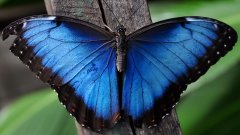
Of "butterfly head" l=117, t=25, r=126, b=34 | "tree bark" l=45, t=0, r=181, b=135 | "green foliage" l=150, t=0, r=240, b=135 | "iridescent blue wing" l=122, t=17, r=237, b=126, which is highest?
"tree bark" l=45, t=0, r=181, b=135

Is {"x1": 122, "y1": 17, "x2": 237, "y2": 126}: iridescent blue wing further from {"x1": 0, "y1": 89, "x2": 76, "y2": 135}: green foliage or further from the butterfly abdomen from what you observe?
{"x1": 0, "y1": 89, "x2": 76, "y2": 135}: green foliage

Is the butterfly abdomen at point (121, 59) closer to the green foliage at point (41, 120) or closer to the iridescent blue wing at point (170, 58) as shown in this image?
the iridescent blue wing at point (170, 58)

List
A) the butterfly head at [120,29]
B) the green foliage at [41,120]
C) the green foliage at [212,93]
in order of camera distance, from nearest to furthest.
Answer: the butterfly head at [120,29]
the green foliage at [41,120]
the green foliage at [212,93]

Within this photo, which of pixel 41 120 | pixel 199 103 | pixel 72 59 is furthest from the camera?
pixel 199 103

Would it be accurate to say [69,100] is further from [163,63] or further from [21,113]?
[21,113]

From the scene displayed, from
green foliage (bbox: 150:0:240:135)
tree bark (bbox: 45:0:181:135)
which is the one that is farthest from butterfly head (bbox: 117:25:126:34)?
green foliage (bbox: 150:0:240:135)

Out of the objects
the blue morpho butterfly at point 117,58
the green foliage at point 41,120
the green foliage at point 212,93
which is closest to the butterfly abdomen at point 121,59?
the blue morpho butterfly at point 117,58

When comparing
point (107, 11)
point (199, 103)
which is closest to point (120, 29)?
point (107, 11)

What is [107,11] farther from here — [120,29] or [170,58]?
[170,58]

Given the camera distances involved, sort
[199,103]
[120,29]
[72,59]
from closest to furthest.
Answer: [120,29] < [72,59] < [199,103]
